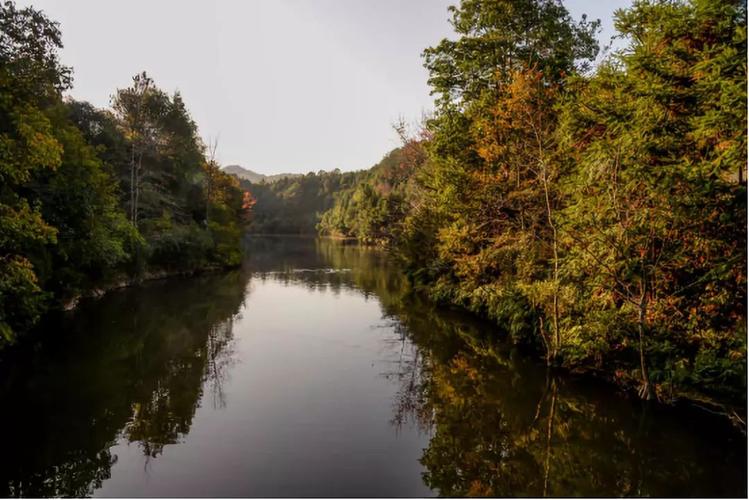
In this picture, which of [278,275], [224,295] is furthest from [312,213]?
[224,295]

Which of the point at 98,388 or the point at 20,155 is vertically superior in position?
the point at 20,155

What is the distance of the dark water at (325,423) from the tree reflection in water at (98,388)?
0.06 meters

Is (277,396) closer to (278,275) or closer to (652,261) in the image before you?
(652,261)

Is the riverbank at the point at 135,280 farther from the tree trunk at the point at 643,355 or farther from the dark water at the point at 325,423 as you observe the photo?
the tree trunk at the point at 643,355

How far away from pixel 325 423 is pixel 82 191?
14377mm

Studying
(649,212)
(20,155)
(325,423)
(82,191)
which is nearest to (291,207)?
(82,191)

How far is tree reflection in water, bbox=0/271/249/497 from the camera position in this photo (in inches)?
344

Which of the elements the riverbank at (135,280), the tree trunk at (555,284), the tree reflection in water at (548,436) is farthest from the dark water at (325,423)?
the riverbank at (135,280)

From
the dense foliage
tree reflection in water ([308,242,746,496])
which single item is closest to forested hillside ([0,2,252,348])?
tree reflection in water ([308,242,746,496])

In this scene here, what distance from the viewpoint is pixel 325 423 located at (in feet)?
35.2

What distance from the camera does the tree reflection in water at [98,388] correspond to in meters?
8.75

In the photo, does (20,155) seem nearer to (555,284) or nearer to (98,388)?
(98,388)

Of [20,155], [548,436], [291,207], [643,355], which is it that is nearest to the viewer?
[548,436]

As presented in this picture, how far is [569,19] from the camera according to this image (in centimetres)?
2295
